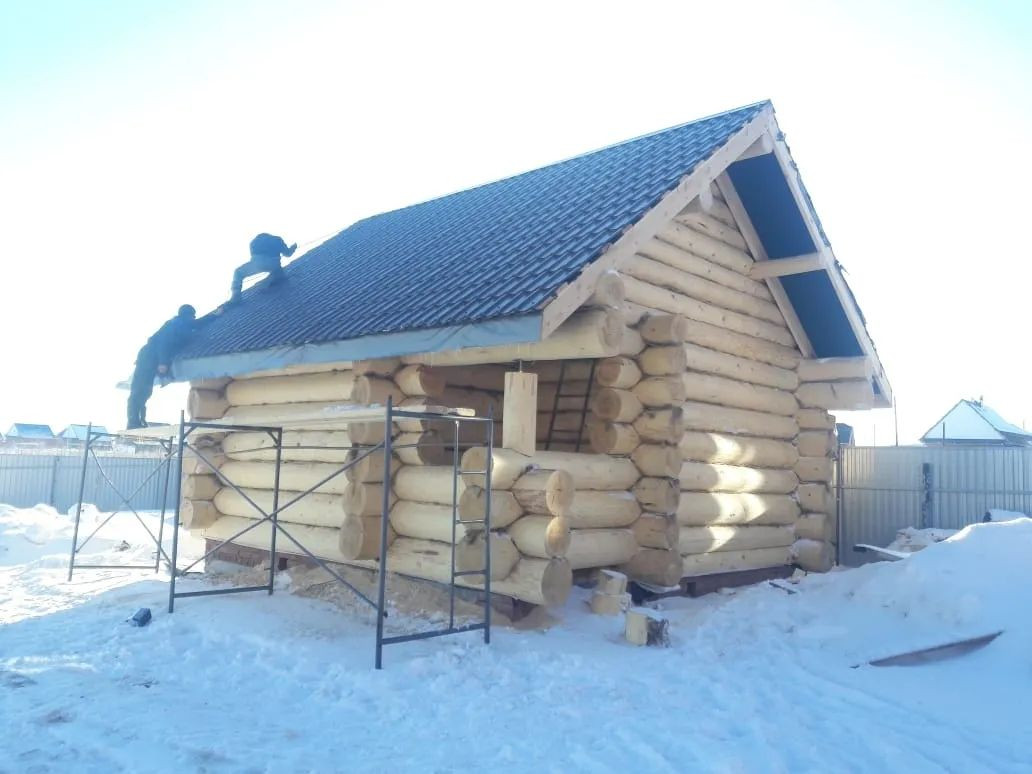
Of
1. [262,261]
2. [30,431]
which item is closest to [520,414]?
[262,261]

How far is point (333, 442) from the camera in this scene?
10336 millimetres

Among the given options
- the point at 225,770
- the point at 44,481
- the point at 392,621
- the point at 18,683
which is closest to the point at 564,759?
the point at 225,770

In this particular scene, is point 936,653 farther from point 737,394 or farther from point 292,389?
point 292,389

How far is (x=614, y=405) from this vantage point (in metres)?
8.96

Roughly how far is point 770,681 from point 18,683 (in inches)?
225

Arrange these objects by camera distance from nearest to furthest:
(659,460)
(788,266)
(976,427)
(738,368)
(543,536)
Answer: (543,536)
(659,460)
(738,368)
(788,266)
(976,427)

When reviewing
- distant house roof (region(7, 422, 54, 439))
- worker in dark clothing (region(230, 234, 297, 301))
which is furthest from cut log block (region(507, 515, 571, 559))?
distant house roof (region(7, 422, 54, 439))

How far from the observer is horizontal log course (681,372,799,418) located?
9977 mm

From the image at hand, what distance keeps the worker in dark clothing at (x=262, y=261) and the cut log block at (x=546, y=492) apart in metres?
7.70

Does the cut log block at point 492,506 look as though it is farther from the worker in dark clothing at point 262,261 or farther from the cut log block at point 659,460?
the worker in dark clothing at point 262,261

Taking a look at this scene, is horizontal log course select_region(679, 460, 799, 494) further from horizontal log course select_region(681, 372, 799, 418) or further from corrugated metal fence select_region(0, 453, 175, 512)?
corrugated metal fence select_region(0, 453, 175, 512)

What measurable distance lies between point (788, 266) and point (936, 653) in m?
5.73

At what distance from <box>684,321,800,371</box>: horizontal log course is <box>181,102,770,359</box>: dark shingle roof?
1898 mm

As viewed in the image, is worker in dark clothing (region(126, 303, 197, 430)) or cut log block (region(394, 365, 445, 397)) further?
worker in dark clothing (region(126, 303, 197, 430))
